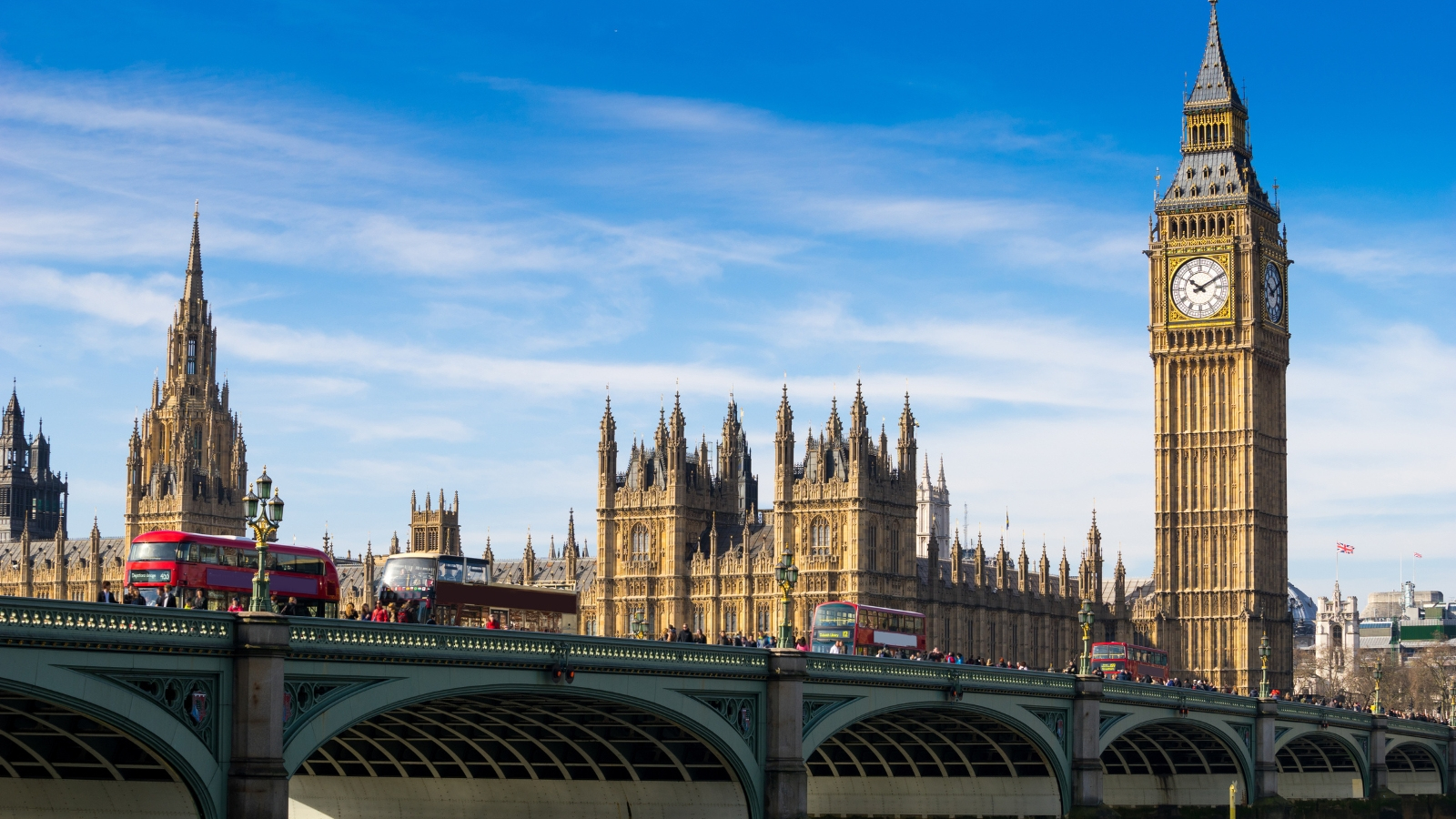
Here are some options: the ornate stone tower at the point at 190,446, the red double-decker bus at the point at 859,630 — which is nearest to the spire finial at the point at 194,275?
the ornate stone tower at the point at 190,446

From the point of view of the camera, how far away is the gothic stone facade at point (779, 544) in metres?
121

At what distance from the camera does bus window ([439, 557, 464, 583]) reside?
7362 centimetres

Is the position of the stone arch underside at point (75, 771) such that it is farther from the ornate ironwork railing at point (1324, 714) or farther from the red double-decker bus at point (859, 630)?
the ornate ironwork railing at point (1324, 714)

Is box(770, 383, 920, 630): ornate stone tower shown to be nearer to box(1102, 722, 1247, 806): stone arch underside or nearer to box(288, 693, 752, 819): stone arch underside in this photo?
box(1102, 722, 1247, 806): stone arch underside

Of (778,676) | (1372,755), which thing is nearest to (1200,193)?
(1372,755)

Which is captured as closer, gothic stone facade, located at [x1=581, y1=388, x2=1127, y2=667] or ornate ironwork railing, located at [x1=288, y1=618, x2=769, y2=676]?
ornate ironwork railing, located at [x1=288, y1=618, x2=769, y2=676]

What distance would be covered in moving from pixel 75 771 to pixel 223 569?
64.4 ft

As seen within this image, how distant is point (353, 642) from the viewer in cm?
4025

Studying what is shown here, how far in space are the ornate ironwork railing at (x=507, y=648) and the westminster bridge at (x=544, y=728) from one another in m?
0.06

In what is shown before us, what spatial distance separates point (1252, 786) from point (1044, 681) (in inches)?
852

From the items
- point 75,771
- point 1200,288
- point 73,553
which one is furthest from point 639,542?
point 75,771

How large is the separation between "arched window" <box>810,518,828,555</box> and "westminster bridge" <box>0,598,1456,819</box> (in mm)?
36877

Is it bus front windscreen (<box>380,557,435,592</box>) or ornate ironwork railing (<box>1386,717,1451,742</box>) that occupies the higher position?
bus front windscreen (<box>380,557,435,592</box>)

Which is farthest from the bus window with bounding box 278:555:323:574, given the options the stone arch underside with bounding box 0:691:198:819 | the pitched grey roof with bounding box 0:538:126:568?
the pitched grey roof with bounding box 0:538:126:568
